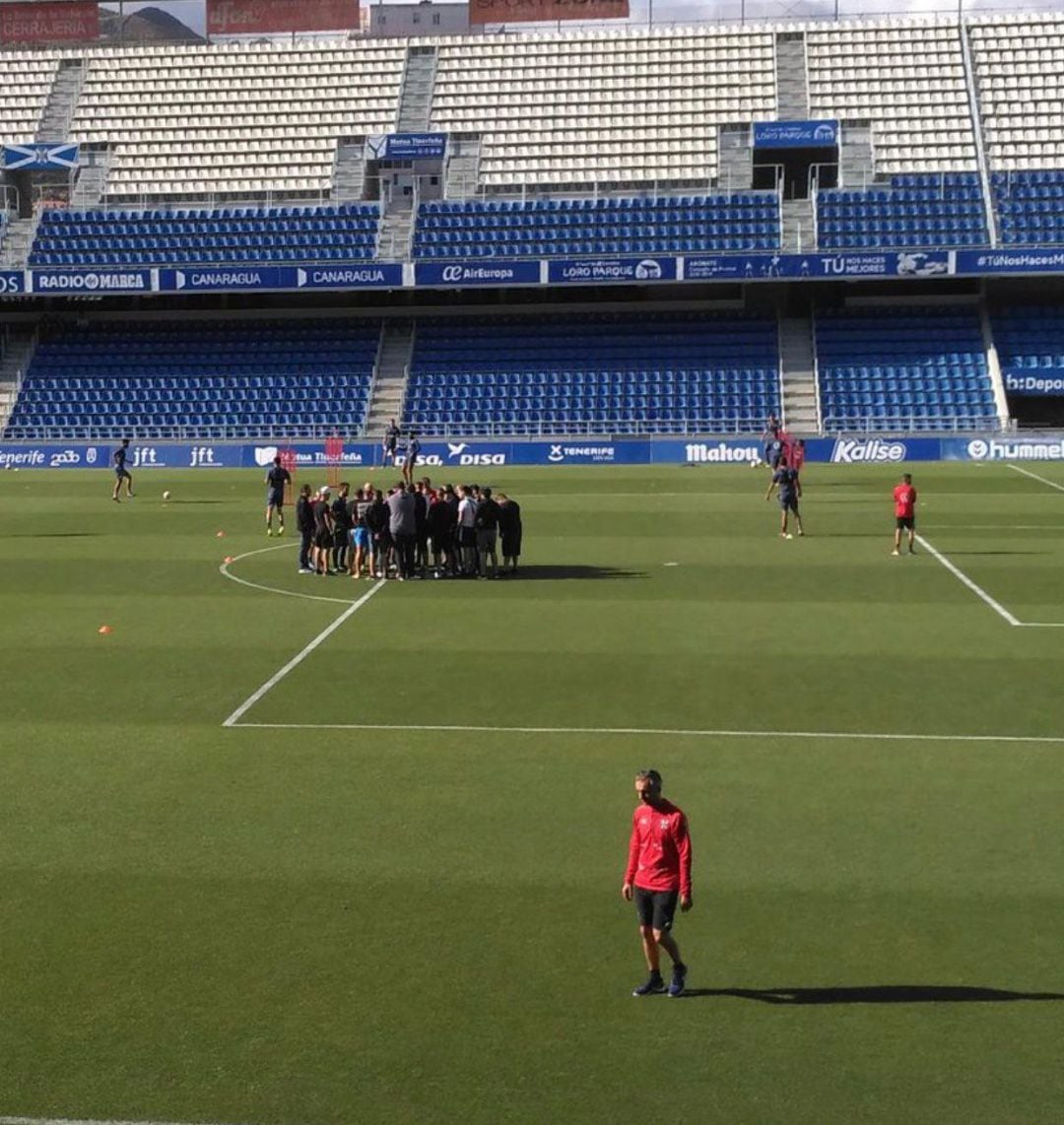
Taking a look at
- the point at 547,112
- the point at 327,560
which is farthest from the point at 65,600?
the point at 547,112

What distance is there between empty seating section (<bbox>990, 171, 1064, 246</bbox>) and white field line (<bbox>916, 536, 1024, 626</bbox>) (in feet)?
105

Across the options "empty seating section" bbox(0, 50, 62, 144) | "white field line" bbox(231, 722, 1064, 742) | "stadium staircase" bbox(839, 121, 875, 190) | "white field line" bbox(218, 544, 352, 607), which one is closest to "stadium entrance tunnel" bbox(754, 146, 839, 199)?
"stadium staircase" bbox(839, 121, 875, 190)

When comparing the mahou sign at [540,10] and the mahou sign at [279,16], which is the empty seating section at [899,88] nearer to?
the mahou sign at [540,10]

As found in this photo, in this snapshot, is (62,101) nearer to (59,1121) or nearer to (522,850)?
(522,850)

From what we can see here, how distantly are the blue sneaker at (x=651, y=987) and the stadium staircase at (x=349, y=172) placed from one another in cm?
5937

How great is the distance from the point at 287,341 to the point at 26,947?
5381 cm

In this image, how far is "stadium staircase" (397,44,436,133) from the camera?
69.6m

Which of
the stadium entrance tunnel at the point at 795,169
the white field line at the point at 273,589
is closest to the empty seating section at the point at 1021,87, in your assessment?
the stadium entrance tunnel at the point at 795,169

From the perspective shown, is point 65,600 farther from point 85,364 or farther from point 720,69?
point 720,69

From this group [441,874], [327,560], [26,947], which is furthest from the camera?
[327,560]

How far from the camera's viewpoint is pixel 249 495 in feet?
142

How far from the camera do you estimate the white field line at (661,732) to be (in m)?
17.0

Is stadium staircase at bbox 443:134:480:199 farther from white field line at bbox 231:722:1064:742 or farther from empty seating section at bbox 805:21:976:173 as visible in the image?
white field line at bbox 231:722:1064:742

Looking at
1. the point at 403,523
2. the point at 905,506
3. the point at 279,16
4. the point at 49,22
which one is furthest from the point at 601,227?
the point at 403,523
